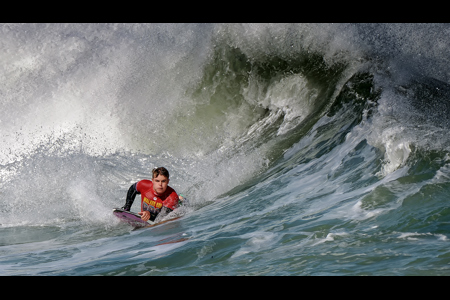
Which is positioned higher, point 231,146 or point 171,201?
point 231,146

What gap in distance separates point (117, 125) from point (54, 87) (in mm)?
2262

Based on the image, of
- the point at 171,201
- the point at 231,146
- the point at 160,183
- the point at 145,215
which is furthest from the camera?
the point at 231,146

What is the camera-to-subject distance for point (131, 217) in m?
6.66

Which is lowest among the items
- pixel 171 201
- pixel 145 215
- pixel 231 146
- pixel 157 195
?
pixel 145 215

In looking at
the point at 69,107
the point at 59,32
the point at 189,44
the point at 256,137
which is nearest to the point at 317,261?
the point at 256,137

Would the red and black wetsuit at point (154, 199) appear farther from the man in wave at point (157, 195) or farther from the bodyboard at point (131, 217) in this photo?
the bodyboard at point (131, 217)

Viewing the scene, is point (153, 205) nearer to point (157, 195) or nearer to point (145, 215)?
point (157, 195)

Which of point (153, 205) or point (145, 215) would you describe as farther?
point (153, 205)

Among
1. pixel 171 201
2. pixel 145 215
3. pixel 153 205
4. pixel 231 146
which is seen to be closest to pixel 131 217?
pixel 145 215

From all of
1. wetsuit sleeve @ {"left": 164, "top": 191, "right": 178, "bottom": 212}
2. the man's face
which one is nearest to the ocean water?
wetsuit sleeve @ {"left": 164, "top": 191, "right": 178, "bottom": 212}

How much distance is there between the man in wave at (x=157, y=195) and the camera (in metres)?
6.86

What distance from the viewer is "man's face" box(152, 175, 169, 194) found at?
684cm

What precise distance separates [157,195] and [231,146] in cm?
358

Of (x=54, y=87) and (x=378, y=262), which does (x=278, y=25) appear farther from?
(x=378, y=262)
